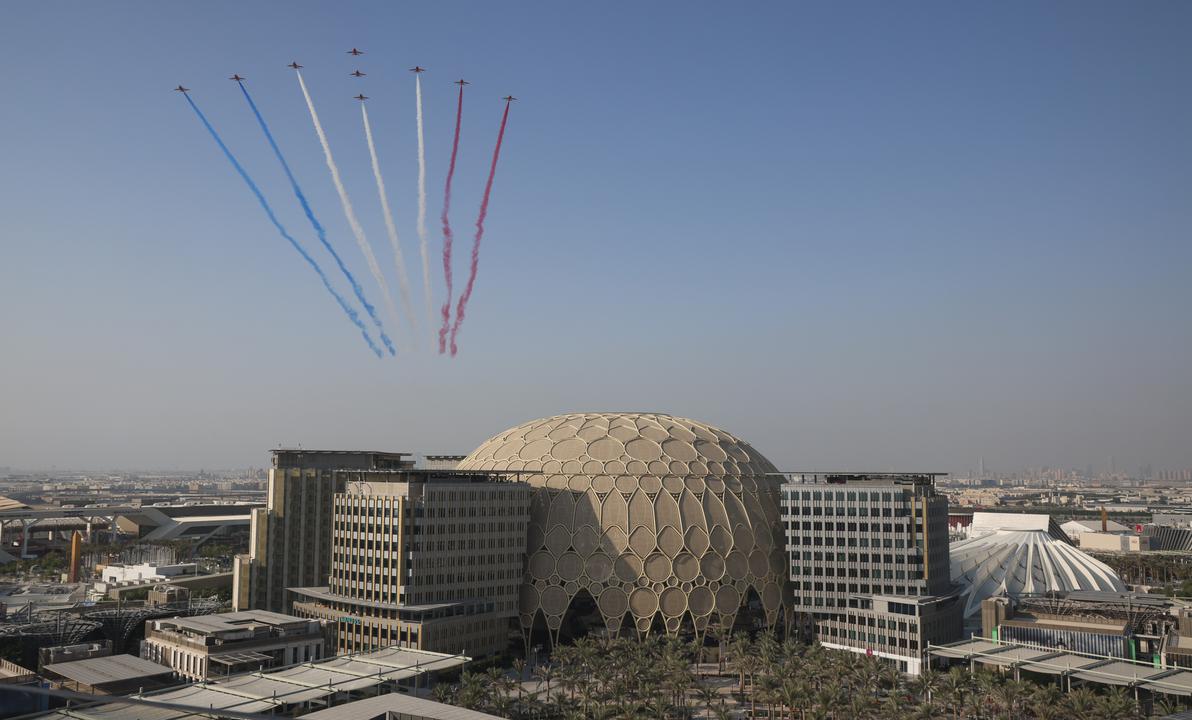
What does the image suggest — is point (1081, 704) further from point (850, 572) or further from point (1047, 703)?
point (850, 572)

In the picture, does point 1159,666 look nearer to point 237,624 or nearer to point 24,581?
point 237,624

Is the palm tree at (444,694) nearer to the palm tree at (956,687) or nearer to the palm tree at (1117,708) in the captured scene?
the palm tree at (956,687)

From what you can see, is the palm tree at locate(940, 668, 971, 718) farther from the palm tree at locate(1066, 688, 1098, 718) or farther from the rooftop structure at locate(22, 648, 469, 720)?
the rooftop structure at locate(22, 648, 469, 720)

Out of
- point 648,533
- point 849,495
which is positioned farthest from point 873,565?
point 648,533

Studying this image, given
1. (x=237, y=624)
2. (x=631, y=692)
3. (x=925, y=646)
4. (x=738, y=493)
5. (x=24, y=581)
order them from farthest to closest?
(x=24, y=581)
(x=738, y=493)
(x=925, y=646)
(x=237, y=624)
(x=631, y=692)

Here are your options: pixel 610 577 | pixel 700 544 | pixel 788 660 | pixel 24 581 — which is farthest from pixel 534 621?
pixel 24 581

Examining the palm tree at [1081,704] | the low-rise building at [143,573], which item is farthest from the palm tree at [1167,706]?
the low-rise building at [143,573]
